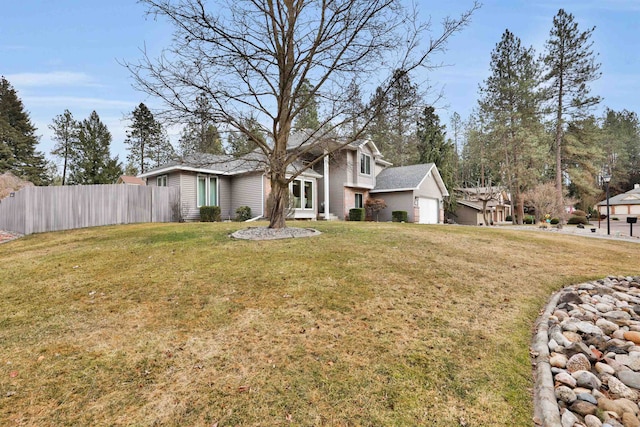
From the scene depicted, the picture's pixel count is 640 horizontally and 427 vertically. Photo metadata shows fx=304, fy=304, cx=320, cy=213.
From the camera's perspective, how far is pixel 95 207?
13078 mm

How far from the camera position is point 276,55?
8242 millimetres

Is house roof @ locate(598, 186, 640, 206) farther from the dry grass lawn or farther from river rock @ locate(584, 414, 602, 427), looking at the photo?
river rock @ locate(584, 414, 602, 427)

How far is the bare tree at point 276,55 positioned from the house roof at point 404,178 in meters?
14.1

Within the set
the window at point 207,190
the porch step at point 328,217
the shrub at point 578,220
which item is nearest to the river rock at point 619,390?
the window at point 207,190

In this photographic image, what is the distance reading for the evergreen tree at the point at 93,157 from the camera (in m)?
31.4

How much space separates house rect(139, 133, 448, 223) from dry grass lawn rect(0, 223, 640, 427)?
8861 mm

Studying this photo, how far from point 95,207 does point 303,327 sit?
44.7 ft

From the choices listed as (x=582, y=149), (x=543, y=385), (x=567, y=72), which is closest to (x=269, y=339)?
(x=543, y=385)

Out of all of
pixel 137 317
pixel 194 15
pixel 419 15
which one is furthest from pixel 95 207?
pixel 419 15

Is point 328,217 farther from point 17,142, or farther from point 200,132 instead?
point 17,142

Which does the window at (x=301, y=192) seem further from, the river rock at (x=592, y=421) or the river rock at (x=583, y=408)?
the river rock at (x=592, y=421)

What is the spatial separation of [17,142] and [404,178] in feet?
130

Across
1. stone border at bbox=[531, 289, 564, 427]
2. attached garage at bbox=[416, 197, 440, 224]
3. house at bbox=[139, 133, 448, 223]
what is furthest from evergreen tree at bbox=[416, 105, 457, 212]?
stone border at bbox=[531, 289, 564, 427]

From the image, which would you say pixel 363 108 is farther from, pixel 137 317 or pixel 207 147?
pixel 137 317
